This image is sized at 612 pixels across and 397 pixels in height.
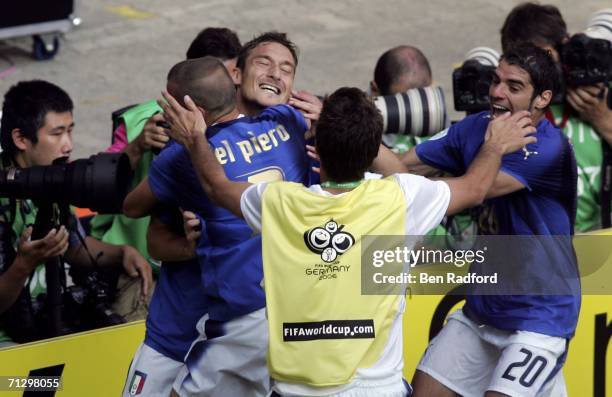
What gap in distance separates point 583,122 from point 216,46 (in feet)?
6.69

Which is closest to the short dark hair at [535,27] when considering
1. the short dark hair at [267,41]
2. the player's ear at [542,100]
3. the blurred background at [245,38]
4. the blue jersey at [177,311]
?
the player's ear at [542,100]

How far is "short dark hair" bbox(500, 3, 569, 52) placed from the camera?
7055 millimetres

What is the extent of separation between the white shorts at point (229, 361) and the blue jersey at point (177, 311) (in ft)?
0.45

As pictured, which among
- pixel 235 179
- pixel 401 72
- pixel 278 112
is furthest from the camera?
pixel 401 72

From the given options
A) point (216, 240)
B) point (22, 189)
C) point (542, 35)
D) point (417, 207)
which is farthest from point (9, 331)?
point (542, 35)

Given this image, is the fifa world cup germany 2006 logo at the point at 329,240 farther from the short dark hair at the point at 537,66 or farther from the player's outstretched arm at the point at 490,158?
the short dark hair at the point at 537,66

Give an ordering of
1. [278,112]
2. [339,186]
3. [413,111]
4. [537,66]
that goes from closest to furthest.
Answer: [339,186] < [278,112] < [537,66] < [413,111]

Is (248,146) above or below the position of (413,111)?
above

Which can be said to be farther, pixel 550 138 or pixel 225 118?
pixel 550 138

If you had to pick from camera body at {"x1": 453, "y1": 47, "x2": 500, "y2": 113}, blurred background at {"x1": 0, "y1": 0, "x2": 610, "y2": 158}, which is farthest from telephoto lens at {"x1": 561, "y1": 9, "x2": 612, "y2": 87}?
blurred background at {"x1": 0, "y1": 0, "x2": 610, "y2": 158}

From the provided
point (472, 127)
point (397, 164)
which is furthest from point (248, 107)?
point (472, 127)

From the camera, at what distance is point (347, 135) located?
4559mm

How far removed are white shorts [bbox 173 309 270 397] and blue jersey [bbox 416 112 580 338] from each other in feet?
3.62

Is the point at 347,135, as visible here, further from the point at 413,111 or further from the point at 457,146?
the point at 413,111
